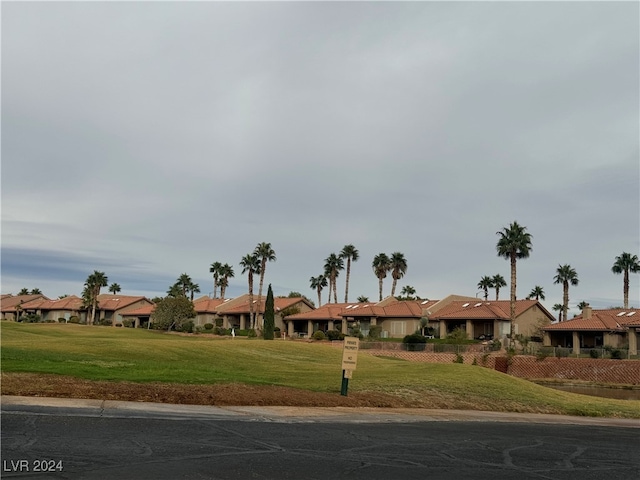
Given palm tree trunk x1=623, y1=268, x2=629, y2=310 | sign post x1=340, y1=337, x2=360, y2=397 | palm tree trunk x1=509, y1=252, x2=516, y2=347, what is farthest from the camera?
palm tree trunk x1=623, y1=268, x2=629, y2=310

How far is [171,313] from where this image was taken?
8644 centimetres

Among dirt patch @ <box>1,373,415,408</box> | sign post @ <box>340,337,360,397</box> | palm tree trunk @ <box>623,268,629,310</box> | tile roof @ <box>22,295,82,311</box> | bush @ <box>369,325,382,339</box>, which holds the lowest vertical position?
dirt patch @ <box>1,373,415,408</box>

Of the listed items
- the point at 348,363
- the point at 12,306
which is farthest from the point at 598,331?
the point at 12,306

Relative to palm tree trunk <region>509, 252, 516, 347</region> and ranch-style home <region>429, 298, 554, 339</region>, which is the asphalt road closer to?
palm tree trunk <region>509, 252, 516, 347</region>

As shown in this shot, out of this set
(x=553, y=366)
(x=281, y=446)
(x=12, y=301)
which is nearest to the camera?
(x=281, y=446)

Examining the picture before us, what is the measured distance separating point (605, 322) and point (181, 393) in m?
57.7

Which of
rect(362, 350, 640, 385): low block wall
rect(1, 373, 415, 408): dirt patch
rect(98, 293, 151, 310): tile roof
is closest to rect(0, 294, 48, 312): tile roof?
rect(98, 293, 151, 310): tile roof

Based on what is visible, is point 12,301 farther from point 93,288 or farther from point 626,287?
point 626,287

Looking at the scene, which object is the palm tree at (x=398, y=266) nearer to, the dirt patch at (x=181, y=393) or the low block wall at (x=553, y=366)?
the low block wall at (x=553, y=366)

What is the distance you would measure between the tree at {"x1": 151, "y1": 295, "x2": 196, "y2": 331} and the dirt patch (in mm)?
68417

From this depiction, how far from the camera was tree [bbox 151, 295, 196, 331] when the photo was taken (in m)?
86.4

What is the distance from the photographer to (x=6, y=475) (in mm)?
8344

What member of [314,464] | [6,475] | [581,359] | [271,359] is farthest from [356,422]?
[581,359]

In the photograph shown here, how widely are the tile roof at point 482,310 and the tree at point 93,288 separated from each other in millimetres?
59989
